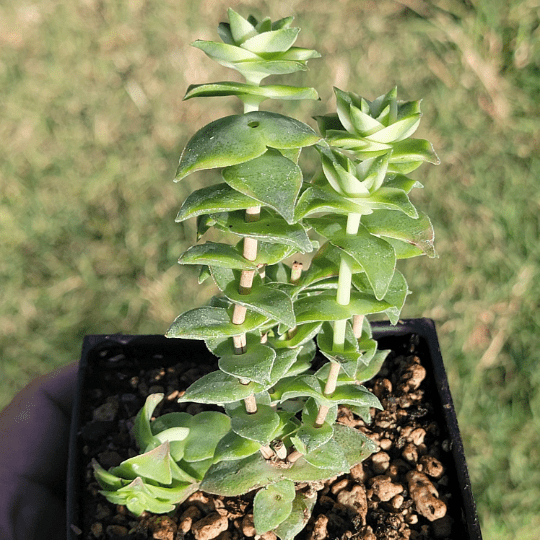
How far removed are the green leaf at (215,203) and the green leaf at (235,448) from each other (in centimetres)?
33

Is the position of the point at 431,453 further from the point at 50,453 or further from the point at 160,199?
the point at 160,199

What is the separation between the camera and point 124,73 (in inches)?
→ 79.9

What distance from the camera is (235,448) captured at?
80 centimetres

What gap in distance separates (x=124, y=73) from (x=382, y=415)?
1434 millimetres

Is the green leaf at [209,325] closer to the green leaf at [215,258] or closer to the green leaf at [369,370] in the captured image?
the green leaf at [215,258]

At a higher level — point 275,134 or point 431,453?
point 275,134

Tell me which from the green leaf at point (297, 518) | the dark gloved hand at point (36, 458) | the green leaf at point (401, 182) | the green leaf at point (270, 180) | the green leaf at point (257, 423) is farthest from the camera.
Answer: the dark gloved hand at point (36, 458)

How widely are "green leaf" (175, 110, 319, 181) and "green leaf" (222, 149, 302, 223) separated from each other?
0.02 meters

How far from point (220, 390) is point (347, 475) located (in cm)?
34

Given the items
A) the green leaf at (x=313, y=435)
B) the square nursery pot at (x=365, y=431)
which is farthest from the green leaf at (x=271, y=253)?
the square nursery pot at (x=365, y=431)

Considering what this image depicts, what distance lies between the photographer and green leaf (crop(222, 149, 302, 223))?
52 centimetres

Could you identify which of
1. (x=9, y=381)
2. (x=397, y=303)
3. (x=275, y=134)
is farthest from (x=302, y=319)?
(x=9, y=381)

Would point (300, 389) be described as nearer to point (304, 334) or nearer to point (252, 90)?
point (304, 334)

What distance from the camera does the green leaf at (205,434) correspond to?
879 mm
